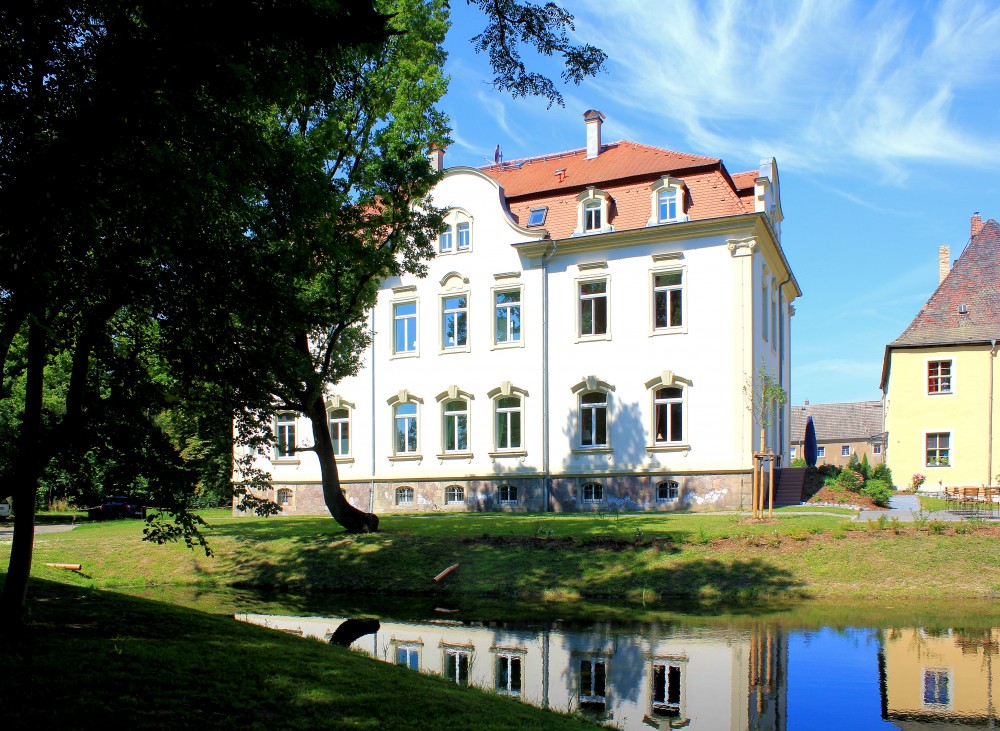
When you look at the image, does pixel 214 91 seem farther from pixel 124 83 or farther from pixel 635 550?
pixel 635 550

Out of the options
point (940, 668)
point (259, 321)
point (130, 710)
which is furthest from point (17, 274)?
point (940, 668)

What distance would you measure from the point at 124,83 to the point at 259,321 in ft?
10.5

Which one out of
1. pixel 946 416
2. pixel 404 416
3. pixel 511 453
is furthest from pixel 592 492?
pixel 946 416

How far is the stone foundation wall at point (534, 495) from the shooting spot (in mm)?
26750

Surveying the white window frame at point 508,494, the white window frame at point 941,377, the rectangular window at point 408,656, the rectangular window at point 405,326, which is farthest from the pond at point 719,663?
the white window frame at point 941,377

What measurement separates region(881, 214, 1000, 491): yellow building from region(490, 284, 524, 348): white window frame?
1794 cm

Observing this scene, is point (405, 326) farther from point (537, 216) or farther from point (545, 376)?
point (537, 216)

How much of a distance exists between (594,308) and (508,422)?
4.91 m

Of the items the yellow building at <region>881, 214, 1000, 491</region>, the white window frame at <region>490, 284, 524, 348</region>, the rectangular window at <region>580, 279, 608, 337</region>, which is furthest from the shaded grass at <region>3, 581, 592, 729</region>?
the yellow building at <region>881, 214, 1000, 491</region>

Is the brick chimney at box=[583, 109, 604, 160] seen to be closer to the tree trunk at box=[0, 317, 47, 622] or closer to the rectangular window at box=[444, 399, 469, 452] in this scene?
the rectangular window at box=[444, 399, 469, 452]

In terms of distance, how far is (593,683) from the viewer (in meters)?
10.3

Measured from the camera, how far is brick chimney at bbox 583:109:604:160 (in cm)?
3338

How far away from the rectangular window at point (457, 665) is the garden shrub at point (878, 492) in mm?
17116

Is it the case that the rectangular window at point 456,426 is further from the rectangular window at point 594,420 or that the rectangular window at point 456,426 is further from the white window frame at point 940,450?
the white window frame at point 940,450
